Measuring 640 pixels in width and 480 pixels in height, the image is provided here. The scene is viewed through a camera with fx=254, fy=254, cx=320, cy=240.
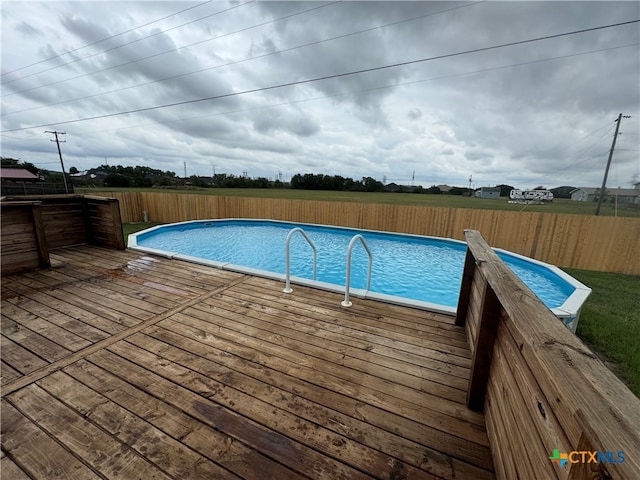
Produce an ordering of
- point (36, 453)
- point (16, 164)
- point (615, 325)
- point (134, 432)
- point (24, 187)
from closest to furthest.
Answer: point (36, 453) → point (134, 432) → point (615, 325) → point (24, 187) → point (16, 164)

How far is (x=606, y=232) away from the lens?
6.99 m

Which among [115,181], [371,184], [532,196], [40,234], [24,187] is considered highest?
[371,184]

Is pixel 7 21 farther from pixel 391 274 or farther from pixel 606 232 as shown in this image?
pixel 606 232

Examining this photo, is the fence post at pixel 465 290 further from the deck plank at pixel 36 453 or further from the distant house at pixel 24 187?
the distant house at pixel 24 187

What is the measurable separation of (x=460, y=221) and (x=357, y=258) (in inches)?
167

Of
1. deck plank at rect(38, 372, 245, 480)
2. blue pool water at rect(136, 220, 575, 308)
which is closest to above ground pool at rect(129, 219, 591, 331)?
blue pool water at rect(136, 220, 575, 308)

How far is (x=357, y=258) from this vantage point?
8086 mm

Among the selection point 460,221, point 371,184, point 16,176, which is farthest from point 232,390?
point 371,184

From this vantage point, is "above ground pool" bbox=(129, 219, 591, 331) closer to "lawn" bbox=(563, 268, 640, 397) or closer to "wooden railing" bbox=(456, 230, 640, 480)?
"lawn" bbox=(563, 268, 640, 397)

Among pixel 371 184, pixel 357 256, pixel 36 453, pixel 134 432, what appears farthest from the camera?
pixel 371 184

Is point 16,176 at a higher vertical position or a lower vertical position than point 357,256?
higher

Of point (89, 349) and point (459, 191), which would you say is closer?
point (89, 349)

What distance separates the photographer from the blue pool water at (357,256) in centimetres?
624

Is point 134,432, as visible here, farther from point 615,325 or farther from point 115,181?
point 115,181
